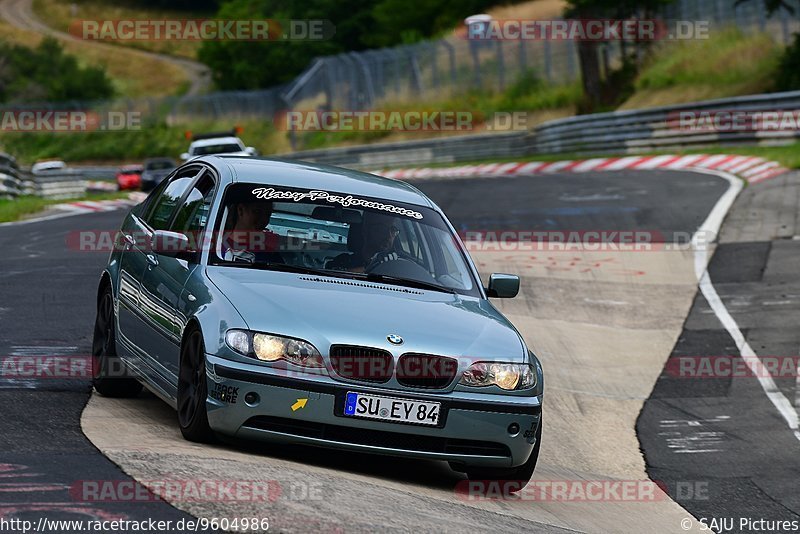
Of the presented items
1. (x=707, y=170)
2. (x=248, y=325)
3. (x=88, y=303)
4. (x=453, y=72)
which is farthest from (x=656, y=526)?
(x=453, y=72)

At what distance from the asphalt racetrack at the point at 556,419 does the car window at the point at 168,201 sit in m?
1.10

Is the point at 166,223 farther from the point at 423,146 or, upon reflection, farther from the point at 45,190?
the point at 423,146

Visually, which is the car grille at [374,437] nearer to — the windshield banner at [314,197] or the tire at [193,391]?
Answer: the tire at [193,391]

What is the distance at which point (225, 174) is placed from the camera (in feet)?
27.1

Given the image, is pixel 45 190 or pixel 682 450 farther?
pixel 45 190

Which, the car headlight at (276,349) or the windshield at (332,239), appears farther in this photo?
the windshield at (332,239)

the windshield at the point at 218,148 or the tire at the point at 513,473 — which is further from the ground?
the tire at the point at 513,473

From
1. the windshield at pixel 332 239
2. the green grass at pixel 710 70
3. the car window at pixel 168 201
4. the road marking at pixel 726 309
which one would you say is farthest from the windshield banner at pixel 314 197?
the green grass at pixel 710 70

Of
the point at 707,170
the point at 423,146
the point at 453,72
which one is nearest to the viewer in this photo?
the point at 707,170

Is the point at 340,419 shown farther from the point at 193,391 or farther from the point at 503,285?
the point at 503,285

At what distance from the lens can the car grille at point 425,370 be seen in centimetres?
688

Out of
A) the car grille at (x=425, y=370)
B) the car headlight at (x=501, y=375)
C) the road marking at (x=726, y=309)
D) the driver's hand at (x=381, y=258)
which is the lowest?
Result: the road marking at (x=726, y=309)

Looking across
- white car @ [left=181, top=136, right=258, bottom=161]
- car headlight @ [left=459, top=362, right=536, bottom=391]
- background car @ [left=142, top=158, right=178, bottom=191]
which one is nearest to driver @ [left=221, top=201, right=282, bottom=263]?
car headlight @ [left=459, top=362, right=536, bottom=391]

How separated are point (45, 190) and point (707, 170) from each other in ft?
62.7
